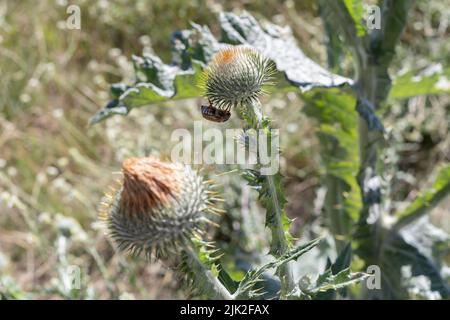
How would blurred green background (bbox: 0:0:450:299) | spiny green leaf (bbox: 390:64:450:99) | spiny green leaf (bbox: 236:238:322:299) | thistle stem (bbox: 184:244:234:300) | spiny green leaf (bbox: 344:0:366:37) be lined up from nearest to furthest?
1. spiny green leaf (bbox: 236:238:322:299)
2. thistle stem (bbox: 184:244:234:300)
3. spiny green leaf (bbox: 344:0:366:37)
4. spiny green leaf (bbox: 390:64:450:99)
5. blurred green background (bbox: 0:0:450:299)

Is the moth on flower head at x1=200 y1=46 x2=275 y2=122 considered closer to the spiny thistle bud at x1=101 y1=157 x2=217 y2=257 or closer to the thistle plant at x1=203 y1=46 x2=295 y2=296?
the thistle plant at x1=203 y1=46 x2=295 y2=296

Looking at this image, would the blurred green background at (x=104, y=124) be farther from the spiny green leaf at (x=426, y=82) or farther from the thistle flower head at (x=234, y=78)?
the thistle flower head at (x=234, y=78)

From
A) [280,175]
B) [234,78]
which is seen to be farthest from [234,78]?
[280,175]

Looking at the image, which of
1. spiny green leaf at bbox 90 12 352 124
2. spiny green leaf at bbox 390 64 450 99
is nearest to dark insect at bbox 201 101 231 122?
spiny green leaf at bbox 90 12 352 124

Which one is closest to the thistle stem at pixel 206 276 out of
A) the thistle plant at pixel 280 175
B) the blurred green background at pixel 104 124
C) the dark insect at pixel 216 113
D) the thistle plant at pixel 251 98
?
the thistle plant at pixel 280 175

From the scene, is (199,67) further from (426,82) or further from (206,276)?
(426,82)

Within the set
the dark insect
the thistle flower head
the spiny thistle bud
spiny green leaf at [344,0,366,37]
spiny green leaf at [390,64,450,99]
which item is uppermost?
spiny green leaf at [344,0,366,37]

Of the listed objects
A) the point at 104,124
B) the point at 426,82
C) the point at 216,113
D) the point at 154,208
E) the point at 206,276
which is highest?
the point at 104,124

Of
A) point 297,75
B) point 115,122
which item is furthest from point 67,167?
point 297,75
